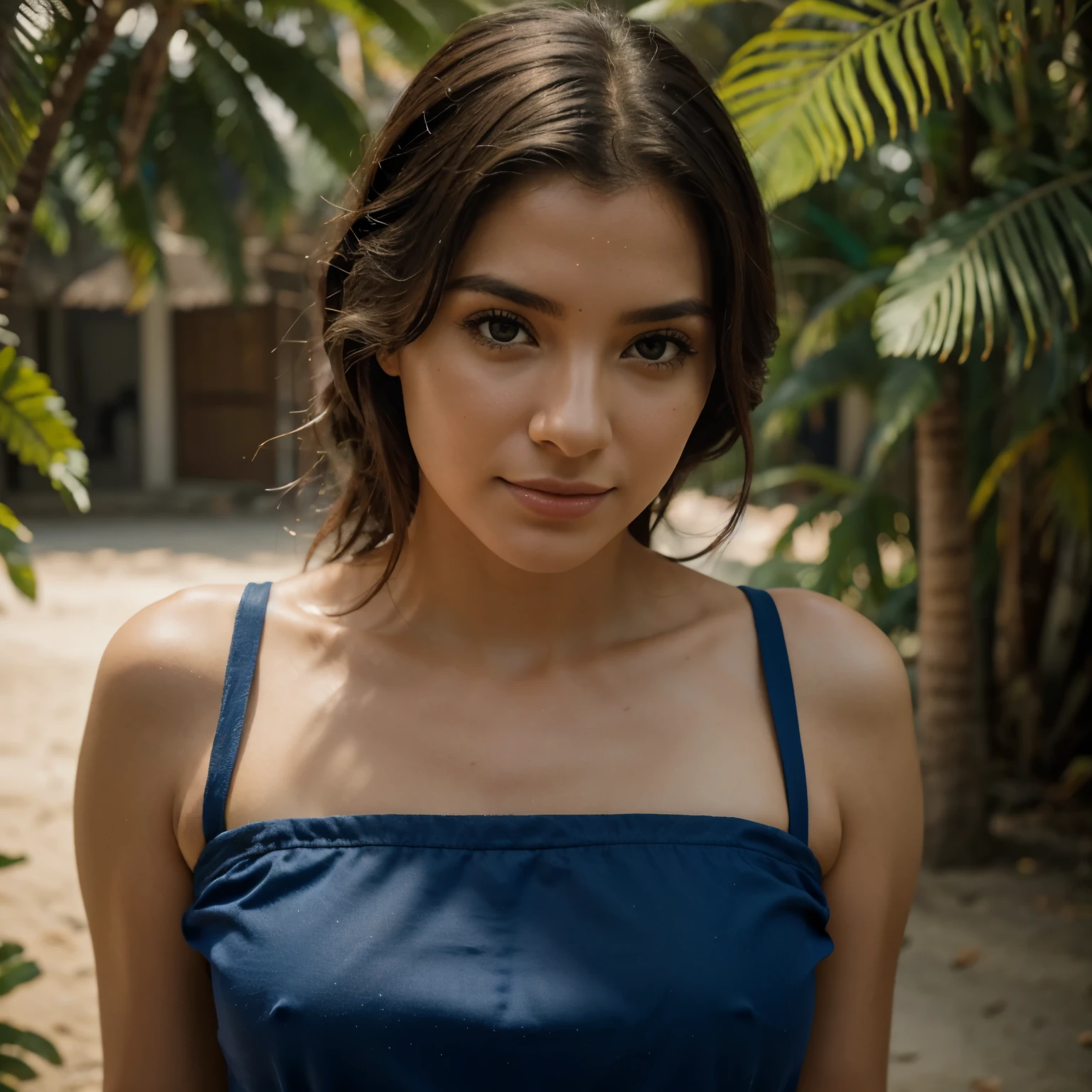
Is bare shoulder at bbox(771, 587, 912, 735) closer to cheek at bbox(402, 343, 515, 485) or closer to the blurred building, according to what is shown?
cheek at bbox(402, 343, 515, 485)

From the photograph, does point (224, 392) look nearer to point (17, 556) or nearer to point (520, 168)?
point (17, 556)

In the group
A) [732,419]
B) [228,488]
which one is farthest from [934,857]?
[228,488]

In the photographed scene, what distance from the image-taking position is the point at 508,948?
1121mm

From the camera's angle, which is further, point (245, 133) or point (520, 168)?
point (245, 133)

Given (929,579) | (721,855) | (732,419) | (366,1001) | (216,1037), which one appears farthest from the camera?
(929,579)

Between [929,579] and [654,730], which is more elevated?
[654,730]

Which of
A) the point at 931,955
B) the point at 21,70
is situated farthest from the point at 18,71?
the point at 931,955

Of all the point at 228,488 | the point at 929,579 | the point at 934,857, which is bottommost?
the point at 228,488

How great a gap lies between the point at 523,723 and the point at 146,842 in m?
0.41

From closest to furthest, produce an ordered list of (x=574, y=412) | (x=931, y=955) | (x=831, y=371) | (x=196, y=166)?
(x=574, y=412)
(x=931, y=955)
(x=831, y=371)
(x=196, y=166)

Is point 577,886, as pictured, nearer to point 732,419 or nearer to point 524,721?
point 524,721

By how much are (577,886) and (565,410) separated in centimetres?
46

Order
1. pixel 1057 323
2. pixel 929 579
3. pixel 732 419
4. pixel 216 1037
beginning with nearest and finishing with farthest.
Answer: pixel 216 1037 < pixel 732 419 < pixel 1057 323 < pixel 929 579

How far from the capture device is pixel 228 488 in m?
13.3
